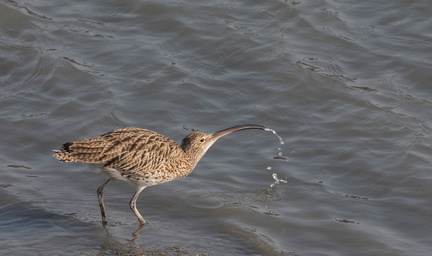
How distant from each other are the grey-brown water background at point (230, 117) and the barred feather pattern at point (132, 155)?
0.54m

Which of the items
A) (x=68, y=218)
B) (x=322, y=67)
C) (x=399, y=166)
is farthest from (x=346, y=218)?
(x=322, y=67)

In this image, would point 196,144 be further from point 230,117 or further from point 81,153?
point 230,117

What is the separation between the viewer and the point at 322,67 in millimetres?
13156

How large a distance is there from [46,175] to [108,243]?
1.98 m

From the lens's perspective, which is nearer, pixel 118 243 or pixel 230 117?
pixel 118 243

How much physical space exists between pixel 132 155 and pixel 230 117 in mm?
2944

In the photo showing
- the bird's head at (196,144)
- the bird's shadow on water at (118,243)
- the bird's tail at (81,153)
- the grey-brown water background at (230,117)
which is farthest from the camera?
the bird's head at (196,144)

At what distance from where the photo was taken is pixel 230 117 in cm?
1217

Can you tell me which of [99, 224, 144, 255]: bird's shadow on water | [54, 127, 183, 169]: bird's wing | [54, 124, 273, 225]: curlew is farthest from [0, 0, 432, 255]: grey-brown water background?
[54, 127, 183, 169]: bird's wing

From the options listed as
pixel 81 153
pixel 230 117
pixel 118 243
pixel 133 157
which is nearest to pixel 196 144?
pixel 133 157

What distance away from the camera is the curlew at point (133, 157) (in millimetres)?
9305

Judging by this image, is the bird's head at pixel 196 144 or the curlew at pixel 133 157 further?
the bird's head at pixel 196 144

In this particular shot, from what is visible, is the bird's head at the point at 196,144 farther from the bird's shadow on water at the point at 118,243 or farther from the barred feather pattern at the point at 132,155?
the bird's shadow on water at the point at 118,243

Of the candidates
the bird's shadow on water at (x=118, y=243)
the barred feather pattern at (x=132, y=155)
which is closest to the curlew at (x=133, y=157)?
the barred feather pattern at (x=132, y=155)
